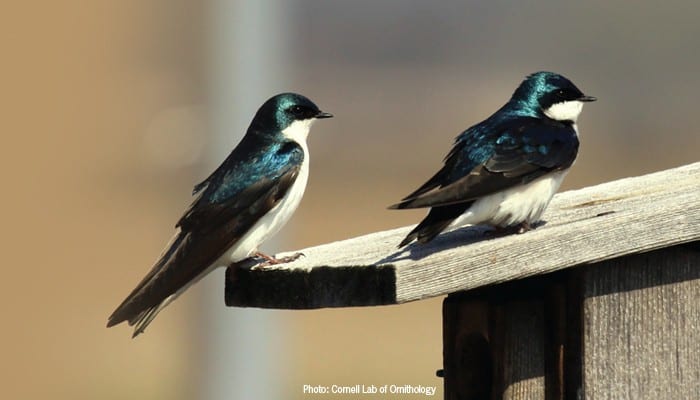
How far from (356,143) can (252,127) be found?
13.1m

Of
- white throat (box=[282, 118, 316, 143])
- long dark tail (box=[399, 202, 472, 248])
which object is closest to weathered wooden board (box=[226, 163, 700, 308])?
long dark tail (box=[399, 202, 472, 248])

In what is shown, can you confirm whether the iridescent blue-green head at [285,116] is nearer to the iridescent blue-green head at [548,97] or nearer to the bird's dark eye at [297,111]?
the bird's dark eye at [297,111]

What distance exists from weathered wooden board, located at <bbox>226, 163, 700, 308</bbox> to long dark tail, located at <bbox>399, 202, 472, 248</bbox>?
20mm

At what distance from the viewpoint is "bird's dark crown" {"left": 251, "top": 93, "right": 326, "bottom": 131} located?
3.53 metres

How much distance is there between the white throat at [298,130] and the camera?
11.6 feet

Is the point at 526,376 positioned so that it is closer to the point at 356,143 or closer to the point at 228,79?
the point at 228,79

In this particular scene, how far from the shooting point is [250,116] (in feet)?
11.6

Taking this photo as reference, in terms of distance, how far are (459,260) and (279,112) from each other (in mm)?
1248

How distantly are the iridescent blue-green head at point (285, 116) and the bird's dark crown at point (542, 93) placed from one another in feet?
1.64

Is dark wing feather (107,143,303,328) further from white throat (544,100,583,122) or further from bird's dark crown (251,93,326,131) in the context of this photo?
white throat (544,100,583,122)

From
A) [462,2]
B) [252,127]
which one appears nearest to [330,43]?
[462,2]

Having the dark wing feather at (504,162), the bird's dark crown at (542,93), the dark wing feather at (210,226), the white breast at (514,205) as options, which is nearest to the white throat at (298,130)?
the dark wing feather at (210,226)

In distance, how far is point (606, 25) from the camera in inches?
791

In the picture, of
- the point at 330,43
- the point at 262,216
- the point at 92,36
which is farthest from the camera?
the point at 330,43
